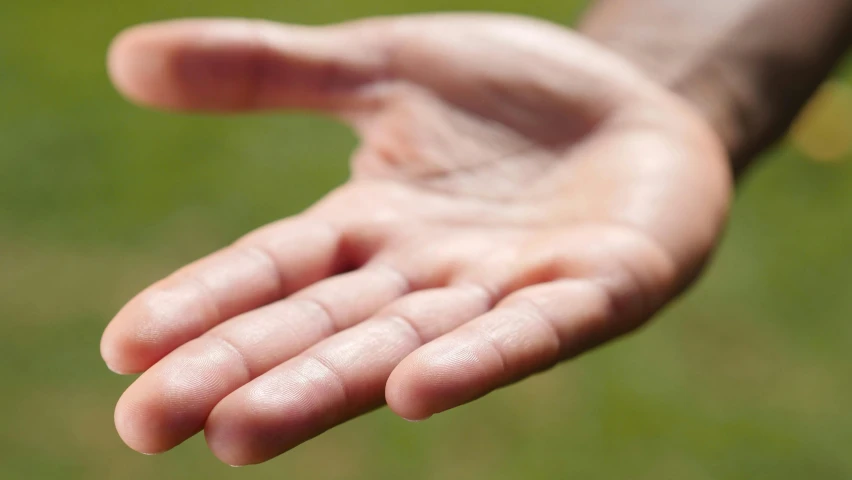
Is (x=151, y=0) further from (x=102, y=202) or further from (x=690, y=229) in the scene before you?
(x=690, y=229)

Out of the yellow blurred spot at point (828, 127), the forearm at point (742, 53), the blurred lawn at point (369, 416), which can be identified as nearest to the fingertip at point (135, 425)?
the blurred lawn at point (369, 416)

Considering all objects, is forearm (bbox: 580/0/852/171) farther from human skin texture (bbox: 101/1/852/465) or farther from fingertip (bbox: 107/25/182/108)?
fingertip (bbox: 107/25/182/108)

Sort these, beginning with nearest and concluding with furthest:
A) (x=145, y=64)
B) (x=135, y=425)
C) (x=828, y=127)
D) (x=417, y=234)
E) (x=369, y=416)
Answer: (x=135, y=425) → (x=417, y=234) → (x=145, y=64) → (x=369, y=416) → (x=828, y=127)

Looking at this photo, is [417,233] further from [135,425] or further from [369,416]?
[369,416]

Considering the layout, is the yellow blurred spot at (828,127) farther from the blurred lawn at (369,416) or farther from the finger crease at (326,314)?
the finger crease at (326,314)

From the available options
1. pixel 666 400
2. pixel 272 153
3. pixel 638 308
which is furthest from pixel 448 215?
pixel 272 153

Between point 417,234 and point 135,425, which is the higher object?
point 135,425

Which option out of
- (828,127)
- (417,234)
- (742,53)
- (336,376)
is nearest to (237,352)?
(336,376)
